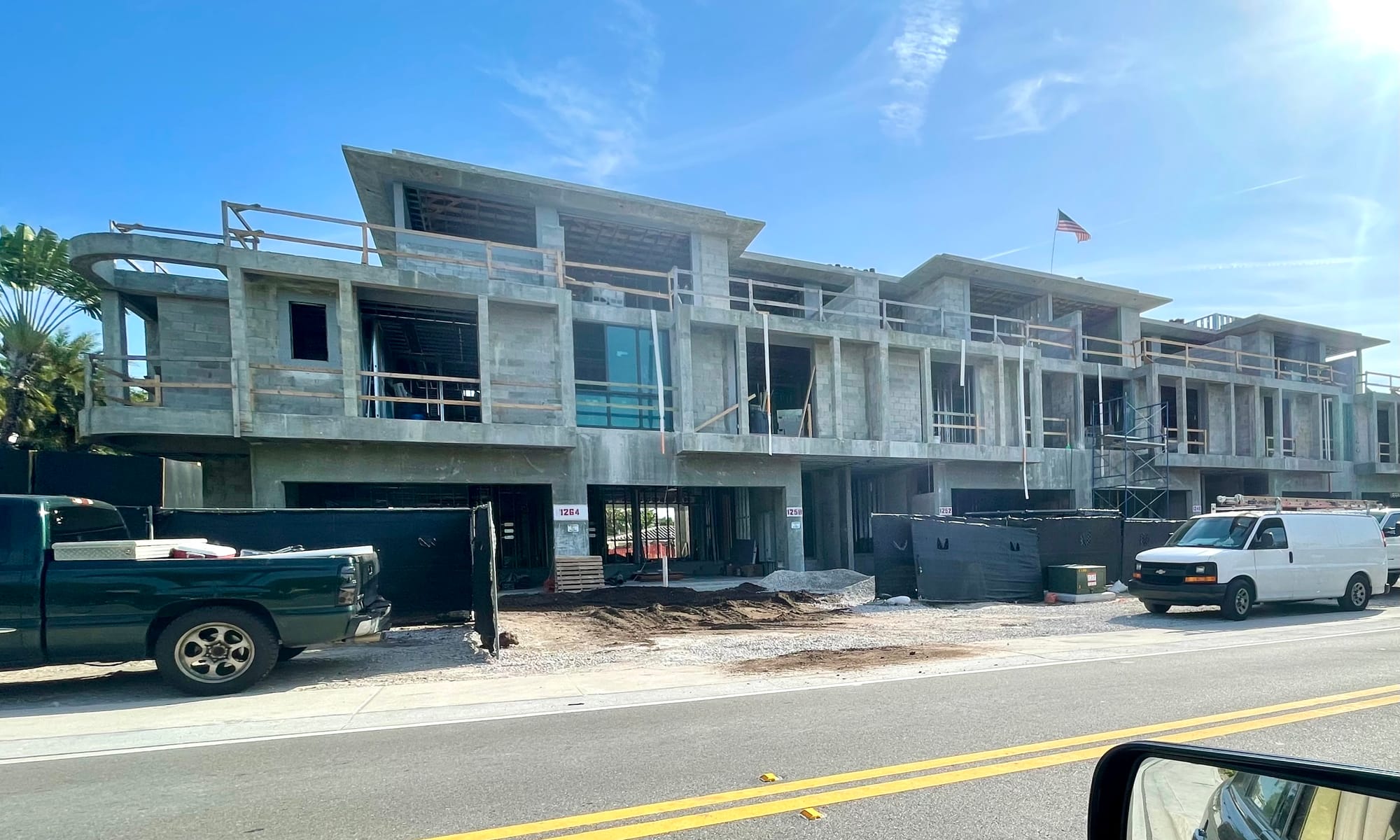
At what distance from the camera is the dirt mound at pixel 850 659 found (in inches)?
333

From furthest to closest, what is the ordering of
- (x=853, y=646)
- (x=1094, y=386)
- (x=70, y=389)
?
(x=1094, y=386), (x=70, y=389), (x=853, y=646)

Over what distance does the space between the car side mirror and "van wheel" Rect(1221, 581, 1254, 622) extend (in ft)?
41.5

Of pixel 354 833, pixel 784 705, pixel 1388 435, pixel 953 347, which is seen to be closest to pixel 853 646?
pixel 784 705

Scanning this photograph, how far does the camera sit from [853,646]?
392 inches

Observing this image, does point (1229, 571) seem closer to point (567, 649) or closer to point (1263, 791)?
point (567, 649)

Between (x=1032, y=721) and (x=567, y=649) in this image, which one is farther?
(x=567, y=649)

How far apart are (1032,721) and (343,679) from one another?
23.8ft

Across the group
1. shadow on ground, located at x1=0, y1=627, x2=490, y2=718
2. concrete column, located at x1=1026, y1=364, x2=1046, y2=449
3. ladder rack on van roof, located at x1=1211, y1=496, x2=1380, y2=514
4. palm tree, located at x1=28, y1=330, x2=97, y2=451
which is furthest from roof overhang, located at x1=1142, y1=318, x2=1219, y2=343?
palm tree, located at x1=28, y1=330, x2=97, y2=451

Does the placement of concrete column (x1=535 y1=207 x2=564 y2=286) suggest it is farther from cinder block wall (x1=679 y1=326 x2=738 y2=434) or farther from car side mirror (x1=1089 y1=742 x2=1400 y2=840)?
car side mirror (x1=1089 y1=742 x2=1400 y2=840)

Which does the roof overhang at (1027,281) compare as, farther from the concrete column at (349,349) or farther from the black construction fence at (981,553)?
the concrete column at (349,349)

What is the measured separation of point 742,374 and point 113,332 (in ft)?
50.2

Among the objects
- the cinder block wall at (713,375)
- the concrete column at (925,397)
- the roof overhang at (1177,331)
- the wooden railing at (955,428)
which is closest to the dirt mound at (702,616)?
the cinder block wall at (713,375)

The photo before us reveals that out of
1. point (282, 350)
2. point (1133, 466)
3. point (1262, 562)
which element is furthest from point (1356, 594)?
point (282, 350)

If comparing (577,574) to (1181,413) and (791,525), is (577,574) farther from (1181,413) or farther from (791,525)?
(1181,413)
